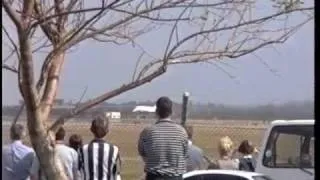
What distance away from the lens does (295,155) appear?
30.5 ft

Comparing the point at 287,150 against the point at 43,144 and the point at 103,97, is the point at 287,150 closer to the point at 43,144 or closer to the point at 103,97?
the point at 103,97

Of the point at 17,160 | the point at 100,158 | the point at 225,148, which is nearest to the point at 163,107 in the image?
the point at 100,158

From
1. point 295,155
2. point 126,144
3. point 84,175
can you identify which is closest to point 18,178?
point 84,175

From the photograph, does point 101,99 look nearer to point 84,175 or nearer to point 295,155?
point 84,175

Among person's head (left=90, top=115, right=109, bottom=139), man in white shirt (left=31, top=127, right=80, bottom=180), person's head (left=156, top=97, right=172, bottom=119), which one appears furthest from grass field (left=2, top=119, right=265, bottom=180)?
person's head (left=156, top=97, right=172, bottom=119)

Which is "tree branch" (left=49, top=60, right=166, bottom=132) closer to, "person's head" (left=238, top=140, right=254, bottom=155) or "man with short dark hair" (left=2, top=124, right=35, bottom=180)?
"man with short dark hair" (left=2, top=124, right=35, bottom=180)

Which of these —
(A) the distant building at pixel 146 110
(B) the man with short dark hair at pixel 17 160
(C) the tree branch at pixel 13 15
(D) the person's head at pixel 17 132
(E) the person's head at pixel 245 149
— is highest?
(C) the tree branch at pixel 13 15

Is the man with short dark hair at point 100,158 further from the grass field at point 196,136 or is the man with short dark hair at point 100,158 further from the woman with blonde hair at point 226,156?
the grass field at point 196,136

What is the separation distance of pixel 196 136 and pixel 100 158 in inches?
429

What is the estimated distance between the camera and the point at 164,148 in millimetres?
6594

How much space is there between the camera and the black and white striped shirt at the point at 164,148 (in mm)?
6594

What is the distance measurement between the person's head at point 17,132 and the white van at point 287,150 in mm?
2886

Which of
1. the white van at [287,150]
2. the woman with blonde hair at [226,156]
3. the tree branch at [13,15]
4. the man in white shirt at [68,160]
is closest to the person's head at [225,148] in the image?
the woman with blonde hair at [226,156]

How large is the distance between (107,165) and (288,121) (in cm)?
346
